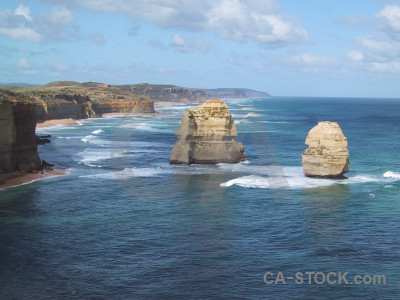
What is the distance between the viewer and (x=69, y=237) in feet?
98.6

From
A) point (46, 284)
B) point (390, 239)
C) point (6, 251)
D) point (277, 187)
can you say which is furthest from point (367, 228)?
point (6, 251)

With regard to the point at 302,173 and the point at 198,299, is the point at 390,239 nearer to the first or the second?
the point at 198,299

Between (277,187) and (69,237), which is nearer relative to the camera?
(69,237)

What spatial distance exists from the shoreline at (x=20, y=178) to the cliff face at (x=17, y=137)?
0.98 meters

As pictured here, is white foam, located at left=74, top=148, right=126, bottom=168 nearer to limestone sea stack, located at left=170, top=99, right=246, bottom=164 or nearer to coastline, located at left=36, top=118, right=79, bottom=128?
limestone sea stack, located at left=170, top=99, right=246, bottom=164

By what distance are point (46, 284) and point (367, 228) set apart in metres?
20.2

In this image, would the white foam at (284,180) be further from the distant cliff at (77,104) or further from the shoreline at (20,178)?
the distant cliff at (77,104)

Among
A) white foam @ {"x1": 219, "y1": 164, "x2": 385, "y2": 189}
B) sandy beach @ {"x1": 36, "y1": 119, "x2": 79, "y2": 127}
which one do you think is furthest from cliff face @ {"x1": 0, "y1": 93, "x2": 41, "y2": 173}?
sandy beach @ {"x1": 36, "y1": 119, "x2": 79, "y2": 127}

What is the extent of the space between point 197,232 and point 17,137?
26.6m

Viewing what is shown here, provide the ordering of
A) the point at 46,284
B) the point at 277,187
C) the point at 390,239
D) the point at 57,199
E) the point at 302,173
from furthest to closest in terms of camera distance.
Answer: the point at 302,173
the point at 277,187
the point at 57,199
the point at 390,239
the point at 46,284

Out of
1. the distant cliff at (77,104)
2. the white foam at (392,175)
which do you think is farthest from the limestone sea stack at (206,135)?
the distant cliff at (77,104)

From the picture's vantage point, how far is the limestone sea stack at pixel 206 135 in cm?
5500

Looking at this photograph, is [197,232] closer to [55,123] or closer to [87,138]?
[87,138]

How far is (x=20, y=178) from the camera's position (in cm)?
4709
